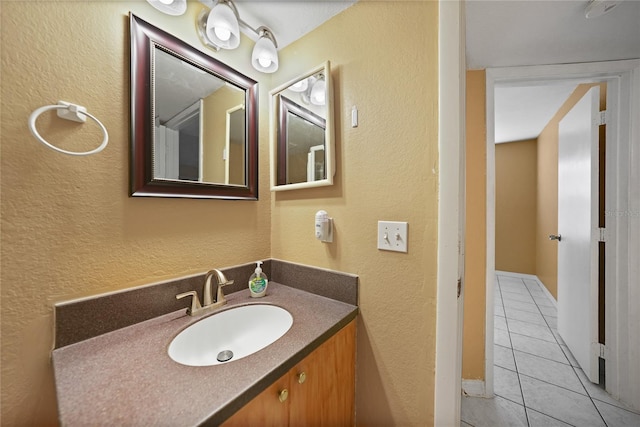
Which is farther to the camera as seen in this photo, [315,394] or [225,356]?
[225,356]

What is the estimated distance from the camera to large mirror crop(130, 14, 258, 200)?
771 millimetres

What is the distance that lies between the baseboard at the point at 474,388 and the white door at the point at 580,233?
0.75 metres

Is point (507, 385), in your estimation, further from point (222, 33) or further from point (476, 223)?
point (222, 33)

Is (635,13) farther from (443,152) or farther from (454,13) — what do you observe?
(443,152)

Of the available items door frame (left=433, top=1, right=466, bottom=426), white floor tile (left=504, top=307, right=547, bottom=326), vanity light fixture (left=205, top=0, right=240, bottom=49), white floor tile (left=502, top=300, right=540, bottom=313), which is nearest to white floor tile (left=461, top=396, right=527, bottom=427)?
door frame (left=433, top=1, right=466, bottom=426)

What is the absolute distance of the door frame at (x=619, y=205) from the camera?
4.12 ft

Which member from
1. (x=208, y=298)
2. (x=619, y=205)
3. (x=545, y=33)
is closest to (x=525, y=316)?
(x=619, y=205)

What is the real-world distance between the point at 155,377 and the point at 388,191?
880 millimetres

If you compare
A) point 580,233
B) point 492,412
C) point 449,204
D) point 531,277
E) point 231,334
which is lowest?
point 492,412

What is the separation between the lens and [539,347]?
5.87 feet

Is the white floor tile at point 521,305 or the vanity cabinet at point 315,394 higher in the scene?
the vanity cabinet at point 315,394

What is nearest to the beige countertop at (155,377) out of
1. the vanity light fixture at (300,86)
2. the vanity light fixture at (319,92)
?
the vanity light fixture at (319,92)

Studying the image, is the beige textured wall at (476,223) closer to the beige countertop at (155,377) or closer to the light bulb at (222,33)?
the beige countertop at (155,377)

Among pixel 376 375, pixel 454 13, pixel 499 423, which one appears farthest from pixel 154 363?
pixel 499 423
